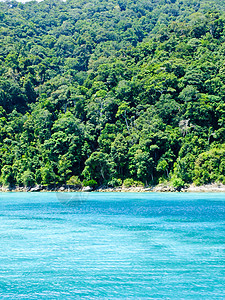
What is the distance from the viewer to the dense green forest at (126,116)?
2079 inches

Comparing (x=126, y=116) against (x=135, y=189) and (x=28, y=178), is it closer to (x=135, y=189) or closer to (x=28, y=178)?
(x=135, y=189)

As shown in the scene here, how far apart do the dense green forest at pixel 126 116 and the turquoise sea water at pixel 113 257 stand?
27906 mm

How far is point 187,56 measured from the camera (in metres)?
67.1

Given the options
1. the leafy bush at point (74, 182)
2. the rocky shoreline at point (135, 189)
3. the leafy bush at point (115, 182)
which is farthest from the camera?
the leafy bush at point (74, 182)

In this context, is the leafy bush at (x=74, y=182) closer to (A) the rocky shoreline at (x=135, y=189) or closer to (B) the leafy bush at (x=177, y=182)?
(A) the rocky shoreline at (x=135, y=189)

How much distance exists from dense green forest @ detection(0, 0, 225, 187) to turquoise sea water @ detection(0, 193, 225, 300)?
1099 inches

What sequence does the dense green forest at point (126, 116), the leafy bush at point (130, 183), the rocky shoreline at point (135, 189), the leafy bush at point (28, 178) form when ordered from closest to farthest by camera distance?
the rocky shoreline at point (135, 189) → the dense green forest at point (126, 116) → the leafy bush at point (130, 183) → the leafy bush at point (28, 178)

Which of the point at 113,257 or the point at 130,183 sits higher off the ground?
the point at 130,183

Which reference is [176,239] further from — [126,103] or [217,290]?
[126,103]

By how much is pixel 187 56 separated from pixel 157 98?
11722mm

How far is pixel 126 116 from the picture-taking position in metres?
61.8

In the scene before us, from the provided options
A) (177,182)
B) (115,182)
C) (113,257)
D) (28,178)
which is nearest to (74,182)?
(115,182)

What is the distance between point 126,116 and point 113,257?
1890 inches

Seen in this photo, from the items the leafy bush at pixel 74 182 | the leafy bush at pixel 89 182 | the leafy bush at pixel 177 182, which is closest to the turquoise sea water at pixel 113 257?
the leafy bush at pixel 177 182
